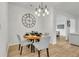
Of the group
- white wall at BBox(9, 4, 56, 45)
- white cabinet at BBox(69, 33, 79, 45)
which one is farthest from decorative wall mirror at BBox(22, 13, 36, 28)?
white cabinet at BBox(69, 33, 79, 45)

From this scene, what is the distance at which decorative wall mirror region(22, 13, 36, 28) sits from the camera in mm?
6818

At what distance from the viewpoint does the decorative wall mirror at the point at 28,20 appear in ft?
22.4

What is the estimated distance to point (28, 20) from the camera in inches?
276

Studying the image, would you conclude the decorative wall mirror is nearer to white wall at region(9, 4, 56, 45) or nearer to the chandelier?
white wall at region(9, 4, 56, 45)

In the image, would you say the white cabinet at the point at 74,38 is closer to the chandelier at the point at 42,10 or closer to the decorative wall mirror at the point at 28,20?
the decorative wall mirror at the point at 28,20

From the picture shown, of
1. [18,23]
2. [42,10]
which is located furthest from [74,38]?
[18,23]

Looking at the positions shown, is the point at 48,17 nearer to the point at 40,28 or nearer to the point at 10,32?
the point at 40,28

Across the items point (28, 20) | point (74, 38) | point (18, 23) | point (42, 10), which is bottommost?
point (74, 38)

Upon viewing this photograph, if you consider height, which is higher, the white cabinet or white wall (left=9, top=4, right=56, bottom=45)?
white wall (left=9, top=4, right=56, bottom=45)

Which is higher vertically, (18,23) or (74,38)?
(18,23)

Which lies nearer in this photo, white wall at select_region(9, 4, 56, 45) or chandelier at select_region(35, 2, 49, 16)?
chandelier at select_region(35, 2, 49, 16)

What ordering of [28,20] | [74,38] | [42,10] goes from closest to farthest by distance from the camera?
1. [42,10]
2. [74,38]
3. [28,20]

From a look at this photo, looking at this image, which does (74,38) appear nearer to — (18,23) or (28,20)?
(28,20)

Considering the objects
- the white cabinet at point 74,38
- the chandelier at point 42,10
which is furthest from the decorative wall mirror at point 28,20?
the white cabinet at point 74,38
